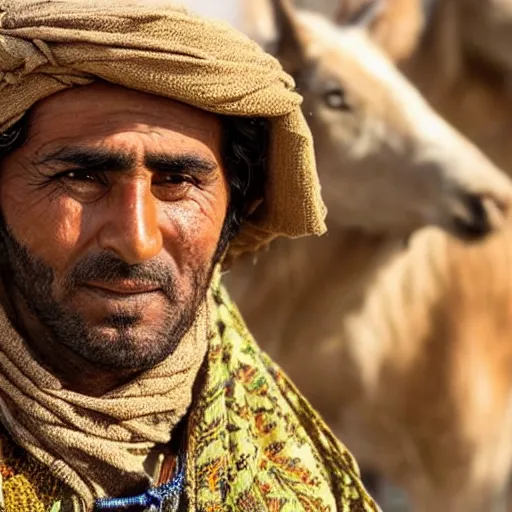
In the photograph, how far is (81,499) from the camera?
1.93 meters

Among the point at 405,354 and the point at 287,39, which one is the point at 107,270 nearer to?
the point at 287,39

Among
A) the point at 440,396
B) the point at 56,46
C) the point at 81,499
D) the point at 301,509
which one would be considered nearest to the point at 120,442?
the point at 81,499

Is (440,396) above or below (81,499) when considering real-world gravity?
below

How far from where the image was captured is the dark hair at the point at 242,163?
2086 mm

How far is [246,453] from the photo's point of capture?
6.82ft

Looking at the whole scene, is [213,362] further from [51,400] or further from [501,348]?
[501,348]

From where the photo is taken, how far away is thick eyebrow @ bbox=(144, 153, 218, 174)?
1.94 m

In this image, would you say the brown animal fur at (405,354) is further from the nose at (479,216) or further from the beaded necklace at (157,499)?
the beaded necklace at (157,499)

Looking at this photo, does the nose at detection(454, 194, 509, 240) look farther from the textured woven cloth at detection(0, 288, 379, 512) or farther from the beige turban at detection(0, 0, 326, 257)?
the beige turban at detection(0, 0, 326, 257)

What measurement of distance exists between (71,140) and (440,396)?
4.30m

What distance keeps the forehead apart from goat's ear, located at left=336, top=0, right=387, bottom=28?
4063 mm

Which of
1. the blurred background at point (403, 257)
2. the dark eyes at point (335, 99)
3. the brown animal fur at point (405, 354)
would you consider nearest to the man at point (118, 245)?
the blurred background at point (403, 257)

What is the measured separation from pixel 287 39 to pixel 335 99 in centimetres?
27

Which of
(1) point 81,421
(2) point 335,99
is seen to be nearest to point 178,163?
(1) point 81,421
